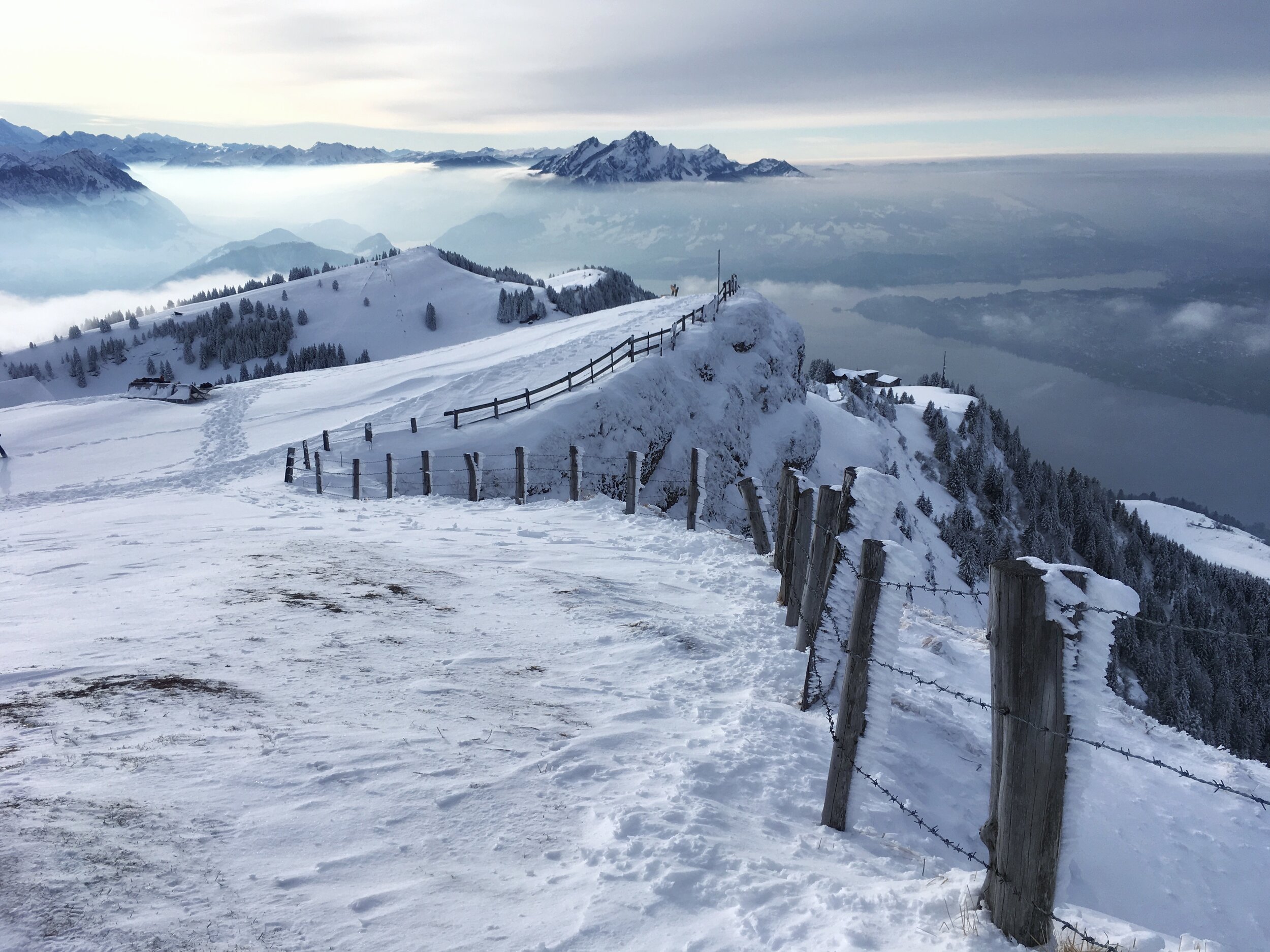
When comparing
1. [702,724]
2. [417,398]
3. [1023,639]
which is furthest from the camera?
[417,398]

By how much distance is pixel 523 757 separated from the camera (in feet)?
16.8

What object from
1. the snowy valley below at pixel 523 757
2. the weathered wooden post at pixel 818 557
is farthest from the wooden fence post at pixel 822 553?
the snowy valley below at pixel 523 757

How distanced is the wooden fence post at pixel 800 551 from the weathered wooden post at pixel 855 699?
9.13 feet

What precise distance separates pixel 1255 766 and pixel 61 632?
44.8 feet

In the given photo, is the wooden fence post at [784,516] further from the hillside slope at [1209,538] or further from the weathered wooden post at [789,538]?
the hillside slope at [1209,538]

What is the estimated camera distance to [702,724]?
239 inches

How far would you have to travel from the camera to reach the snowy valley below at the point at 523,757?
3.48 meters

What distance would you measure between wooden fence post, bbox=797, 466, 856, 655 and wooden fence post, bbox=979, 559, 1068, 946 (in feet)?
7.98

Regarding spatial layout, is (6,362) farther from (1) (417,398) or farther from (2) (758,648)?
(2) (758,648)

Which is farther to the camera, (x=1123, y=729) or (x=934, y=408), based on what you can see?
(x=934, y=408)

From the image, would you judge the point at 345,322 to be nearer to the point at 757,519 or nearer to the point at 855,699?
the point at 757,519

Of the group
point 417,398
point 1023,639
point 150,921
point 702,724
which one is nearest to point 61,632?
point 150,921

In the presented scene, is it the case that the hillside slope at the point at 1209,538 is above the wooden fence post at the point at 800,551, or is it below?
below

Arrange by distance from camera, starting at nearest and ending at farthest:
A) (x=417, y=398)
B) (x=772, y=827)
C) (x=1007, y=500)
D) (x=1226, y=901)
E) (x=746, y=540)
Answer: (x=772, y=827) → (x=1226, y=901) → (x=746, y=540) → (x=417, y=398) → (x=1007, y=500)
